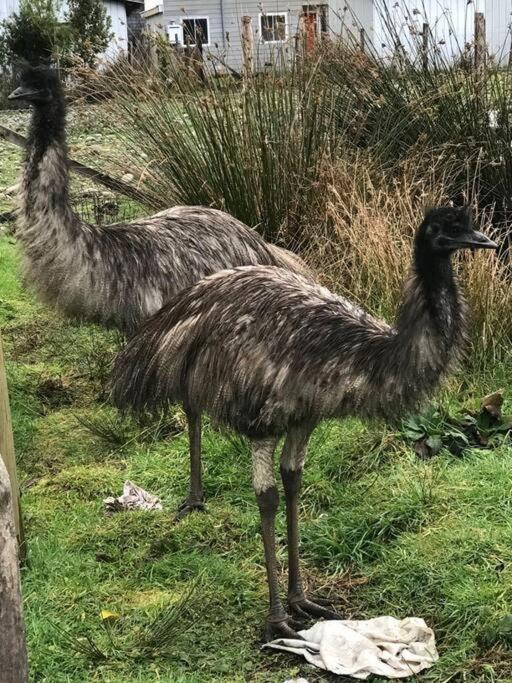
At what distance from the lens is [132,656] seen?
2.88 metres

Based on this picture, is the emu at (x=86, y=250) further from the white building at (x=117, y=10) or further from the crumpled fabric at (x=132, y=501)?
the white building at (x=117, y=10)

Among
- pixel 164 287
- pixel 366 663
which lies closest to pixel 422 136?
pixel 164 287

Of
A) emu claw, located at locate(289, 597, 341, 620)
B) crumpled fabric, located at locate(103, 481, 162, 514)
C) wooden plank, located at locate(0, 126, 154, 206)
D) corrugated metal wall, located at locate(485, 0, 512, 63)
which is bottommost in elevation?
emu claw, located at locate(289, 597, 341, 620)

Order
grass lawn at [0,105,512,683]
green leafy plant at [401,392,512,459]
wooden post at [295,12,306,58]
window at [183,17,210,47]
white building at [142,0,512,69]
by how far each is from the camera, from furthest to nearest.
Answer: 1. white building at [142,0,512,69]
2. wooden post at [295,12,306,58]
3. window at [183,17,210,47]
4. green leafy plant at [401,392,512,459]
5. grass lawn at [0,105,512,683]

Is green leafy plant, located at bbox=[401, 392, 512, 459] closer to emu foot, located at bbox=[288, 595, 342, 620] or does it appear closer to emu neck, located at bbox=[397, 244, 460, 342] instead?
emu foot, located at bbox=[288, 595, 342, 620]

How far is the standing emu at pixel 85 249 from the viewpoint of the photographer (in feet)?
13.4

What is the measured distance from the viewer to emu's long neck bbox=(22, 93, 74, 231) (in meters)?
4.07

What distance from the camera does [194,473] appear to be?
3879 millimetres

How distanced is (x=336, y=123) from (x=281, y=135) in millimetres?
778

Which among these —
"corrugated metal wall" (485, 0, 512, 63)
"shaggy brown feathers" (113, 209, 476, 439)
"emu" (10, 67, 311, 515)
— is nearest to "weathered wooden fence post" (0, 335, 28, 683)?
"shaggy brown feathers" (113, 209, 476, 439)

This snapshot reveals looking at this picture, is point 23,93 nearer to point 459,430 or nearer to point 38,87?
point 38,87

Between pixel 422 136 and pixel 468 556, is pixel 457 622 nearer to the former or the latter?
pixel 468 556

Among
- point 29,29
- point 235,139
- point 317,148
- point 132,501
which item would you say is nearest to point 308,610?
point 132,501

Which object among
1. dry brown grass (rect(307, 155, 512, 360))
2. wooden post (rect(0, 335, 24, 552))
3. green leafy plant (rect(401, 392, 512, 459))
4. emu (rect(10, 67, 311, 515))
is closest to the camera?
wooden post (rect(0, 335, 24, 552))
